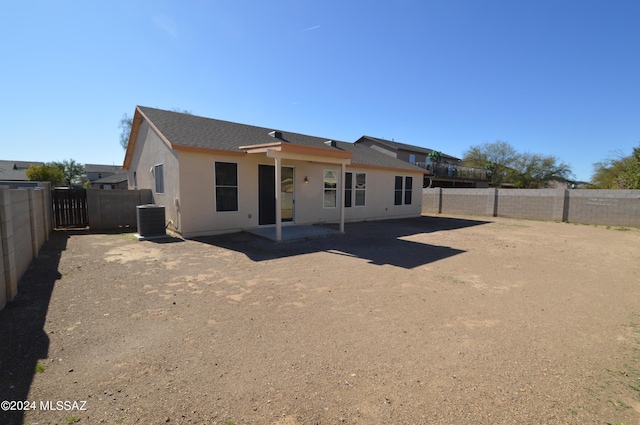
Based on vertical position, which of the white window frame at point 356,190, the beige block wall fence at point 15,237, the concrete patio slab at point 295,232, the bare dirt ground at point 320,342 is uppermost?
the white window frame at point 356,190

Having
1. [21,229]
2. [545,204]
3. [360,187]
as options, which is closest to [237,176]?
[21,229]

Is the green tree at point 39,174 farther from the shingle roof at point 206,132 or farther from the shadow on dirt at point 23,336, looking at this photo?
the shadow on dirt at point 23,336

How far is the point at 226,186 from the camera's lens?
9820mm

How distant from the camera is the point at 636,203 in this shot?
1384 centimetres

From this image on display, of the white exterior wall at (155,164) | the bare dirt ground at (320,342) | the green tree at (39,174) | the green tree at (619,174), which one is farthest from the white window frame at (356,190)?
the green tree at (39,174)

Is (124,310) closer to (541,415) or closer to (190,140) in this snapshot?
(541,415)

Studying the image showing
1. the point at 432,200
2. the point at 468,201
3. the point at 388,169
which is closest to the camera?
the point at 388,169

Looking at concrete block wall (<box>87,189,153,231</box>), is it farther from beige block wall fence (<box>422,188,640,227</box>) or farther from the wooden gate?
beige block wall fence (<box>422,188,640,227</box>)

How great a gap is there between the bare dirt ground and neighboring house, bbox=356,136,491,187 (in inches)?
734

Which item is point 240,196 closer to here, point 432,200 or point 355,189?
point 355,189

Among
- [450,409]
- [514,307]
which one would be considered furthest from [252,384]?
[514,307]

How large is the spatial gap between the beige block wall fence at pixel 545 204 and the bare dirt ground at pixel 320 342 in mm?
10726

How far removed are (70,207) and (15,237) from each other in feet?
24.4

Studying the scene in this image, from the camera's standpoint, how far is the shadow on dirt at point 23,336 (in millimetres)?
2400
